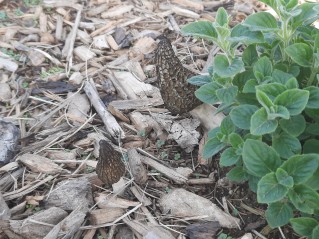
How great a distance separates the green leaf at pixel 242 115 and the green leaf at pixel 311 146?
29 cm

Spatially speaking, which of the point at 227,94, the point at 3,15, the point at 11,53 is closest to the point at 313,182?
the point at 227,94

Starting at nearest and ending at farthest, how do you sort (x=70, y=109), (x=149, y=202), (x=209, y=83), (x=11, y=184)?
(x=209, y=83) → (x=149, y=202) → (x=11, y=184) → (x=70, y=109)

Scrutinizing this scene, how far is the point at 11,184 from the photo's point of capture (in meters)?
2.78

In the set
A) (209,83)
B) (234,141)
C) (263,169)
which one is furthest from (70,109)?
(263,169)

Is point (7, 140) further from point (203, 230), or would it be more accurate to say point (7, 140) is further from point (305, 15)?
point (305, 15)

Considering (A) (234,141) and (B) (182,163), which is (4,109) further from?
(A) (234,141)

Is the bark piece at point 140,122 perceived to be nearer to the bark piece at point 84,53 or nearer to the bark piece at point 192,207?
the bark piece at point 192,207

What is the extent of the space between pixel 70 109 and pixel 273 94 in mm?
1620

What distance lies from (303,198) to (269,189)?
0.17 meters

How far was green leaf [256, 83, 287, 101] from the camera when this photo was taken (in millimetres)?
2004

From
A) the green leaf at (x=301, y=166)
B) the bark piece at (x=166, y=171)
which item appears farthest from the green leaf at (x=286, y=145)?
the bark piece at (x=166, y=171)

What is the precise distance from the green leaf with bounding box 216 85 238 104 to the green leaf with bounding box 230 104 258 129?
0.09m

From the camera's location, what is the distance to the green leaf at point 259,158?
77.6 inches

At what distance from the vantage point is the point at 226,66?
86.9 inches
